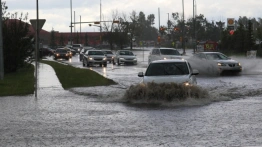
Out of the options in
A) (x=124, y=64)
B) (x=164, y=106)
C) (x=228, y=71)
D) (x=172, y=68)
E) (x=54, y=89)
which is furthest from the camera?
(x=124, y=64)

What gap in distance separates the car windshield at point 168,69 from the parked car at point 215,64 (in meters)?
14.9

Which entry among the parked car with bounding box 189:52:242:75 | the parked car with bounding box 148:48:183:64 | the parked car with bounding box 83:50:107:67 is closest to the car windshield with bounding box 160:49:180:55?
the parked car with bounding box 148:48:183:64

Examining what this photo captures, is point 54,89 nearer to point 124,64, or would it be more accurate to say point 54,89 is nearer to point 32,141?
point 32,141

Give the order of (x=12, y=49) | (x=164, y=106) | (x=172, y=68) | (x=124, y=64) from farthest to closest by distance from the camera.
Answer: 1. (x=124, y=64)
2. (x=12, y=49)
3. (x=172, y=68)
4. (x=164, y=106)

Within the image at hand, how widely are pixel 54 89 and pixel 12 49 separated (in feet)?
42.9

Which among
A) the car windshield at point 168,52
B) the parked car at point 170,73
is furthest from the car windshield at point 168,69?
the car windshield at point 168,52

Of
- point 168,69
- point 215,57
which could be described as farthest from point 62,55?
point 168,69

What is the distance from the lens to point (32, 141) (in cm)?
1062

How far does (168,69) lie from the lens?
62.0 feet

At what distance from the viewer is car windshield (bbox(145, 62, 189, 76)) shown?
61.5ft

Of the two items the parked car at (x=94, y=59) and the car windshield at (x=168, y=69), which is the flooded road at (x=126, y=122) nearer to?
the car windshield at (x=168, y=69)

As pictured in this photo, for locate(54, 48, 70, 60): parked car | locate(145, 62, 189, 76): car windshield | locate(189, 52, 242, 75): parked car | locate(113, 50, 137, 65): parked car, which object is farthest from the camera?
locate(54, 48, 70, 60): parked car

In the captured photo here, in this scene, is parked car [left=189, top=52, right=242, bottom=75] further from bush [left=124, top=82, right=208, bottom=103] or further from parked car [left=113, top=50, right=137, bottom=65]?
parked car [left=113, top=50, right=137, bottom=65]

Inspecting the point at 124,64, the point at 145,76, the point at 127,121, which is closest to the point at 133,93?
the point at 145,76
